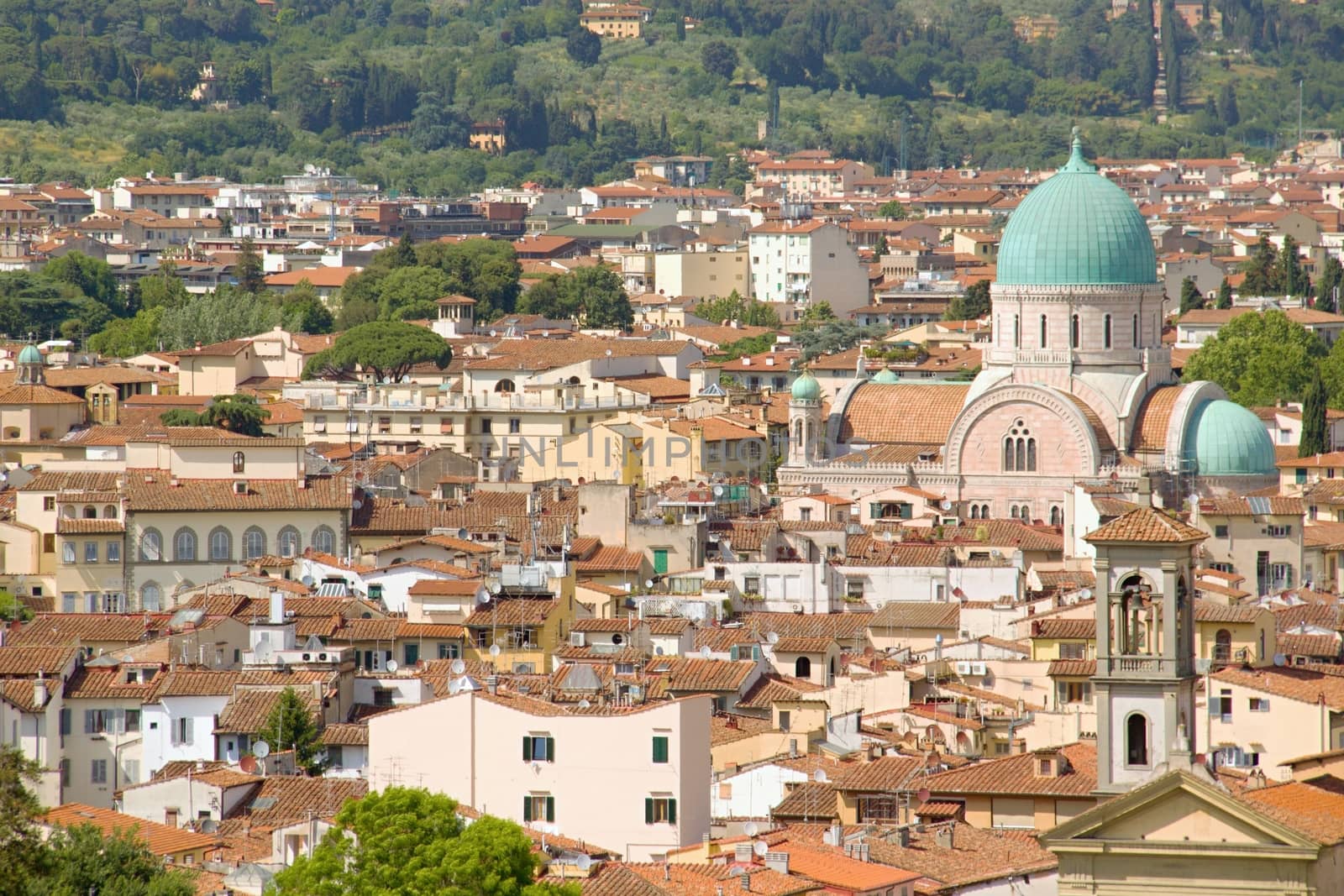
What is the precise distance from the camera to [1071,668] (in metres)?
42.3

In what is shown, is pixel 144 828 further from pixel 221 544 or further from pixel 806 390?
pixel 806 390

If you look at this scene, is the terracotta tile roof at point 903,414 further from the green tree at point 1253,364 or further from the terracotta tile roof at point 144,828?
the terracotta tile roof at point 144,828

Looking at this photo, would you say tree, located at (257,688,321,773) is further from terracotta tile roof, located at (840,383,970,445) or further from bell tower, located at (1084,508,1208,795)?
terracotta tile roof, located at (840,383,970,445)

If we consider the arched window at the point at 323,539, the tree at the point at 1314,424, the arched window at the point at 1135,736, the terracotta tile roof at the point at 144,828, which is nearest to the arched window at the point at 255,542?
the arched window at the point at 323,539

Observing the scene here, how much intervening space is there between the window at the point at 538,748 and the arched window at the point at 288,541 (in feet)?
77.5

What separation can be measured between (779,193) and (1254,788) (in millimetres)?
146127

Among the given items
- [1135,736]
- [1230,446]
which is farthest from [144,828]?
[1230,446]

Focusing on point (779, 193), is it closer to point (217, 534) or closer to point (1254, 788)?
point (217, 534)

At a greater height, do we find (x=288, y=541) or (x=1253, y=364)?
(x=1253, y=364)

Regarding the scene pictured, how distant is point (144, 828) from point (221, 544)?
24884mm

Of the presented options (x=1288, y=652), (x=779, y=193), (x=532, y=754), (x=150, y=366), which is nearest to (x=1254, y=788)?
(x=532, y=754)

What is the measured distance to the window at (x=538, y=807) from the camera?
3672 centimetres

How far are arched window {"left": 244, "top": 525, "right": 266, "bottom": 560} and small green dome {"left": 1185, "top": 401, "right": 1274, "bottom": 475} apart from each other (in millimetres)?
18430

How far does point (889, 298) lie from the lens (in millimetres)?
126938
